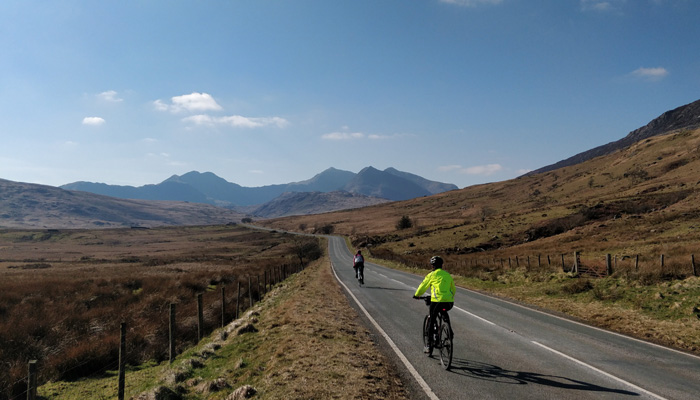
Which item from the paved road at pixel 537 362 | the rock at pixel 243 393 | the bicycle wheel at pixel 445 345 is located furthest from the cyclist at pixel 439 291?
the rock at pixel 243 393

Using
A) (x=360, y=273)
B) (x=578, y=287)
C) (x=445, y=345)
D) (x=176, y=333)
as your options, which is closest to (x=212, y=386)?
(x=445, y=345)

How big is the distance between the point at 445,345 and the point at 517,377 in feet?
5.35

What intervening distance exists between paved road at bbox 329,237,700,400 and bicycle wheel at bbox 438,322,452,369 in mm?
209

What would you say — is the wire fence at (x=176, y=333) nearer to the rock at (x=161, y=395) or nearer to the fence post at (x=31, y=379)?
the fence post at (x=31, y=379)

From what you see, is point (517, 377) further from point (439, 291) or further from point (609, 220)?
point (609, 220)

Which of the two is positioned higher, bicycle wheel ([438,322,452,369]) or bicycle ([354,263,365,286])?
bicycle wheel ([438,322,452,369])

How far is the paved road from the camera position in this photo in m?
7.73

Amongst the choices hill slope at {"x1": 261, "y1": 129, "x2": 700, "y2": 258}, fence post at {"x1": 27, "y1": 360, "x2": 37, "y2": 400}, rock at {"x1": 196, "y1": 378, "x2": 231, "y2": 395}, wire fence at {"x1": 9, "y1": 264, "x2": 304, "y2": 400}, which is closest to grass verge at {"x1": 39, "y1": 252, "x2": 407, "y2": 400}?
rock at {"x1": 196, "y1": 378, "x2": 231, "y2": 395}

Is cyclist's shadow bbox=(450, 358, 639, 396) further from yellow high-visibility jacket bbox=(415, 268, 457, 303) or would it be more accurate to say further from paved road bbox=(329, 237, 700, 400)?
yellow high-visibility jacket bbox=(415, 268, 457, 303)

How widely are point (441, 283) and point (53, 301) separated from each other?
84.9ft

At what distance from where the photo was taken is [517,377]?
8484mm

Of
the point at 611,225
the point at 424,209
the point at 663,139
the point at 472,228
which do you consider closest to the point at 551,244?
the point at 611,225

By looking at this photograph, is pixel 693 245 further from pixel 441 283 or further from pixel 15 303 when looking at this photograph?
pixel 15 303

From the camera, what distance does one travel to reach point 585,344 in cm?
1144
